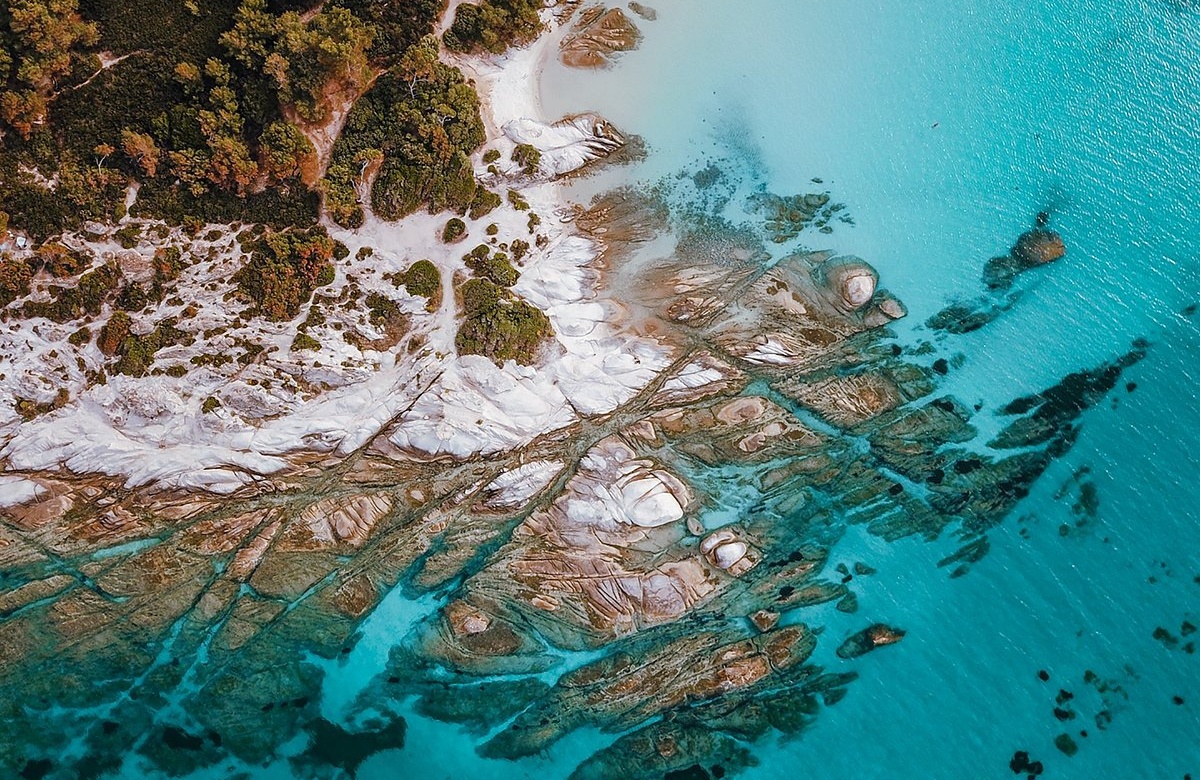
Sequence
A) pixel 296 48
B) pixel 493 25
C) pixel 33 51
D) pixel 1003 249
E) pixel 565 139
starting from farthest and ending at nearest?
pixel 1003 249 < pixel 565 139 < pixel 493 25 < pixel 296 48 < pixel 33 51

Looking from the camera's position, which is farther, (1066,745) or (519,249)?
(519,249)

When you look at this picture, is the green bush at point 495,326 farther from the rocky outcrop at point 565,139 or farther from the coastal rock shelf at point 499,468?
the rocky outcrop at point 565,139

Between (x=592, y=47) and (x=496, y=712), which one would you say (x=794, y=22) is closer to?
(x=592, y=47)

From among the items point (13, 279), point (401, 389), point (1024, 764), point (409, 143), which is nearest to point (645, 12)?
point (409, 143)

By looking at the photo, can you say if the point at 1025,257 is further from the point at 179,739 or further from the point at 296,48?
the point at 179,739

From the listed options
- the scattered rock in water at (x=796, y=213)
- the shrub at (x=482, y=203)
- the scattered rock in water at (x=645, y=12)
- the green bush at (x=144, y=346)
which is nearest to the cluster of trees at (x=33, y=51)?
the green bush at (x=144, y=346)

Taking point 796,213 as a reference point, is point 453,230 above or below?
above

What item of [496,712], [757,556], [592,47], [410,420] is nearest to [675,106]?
[592,47]
